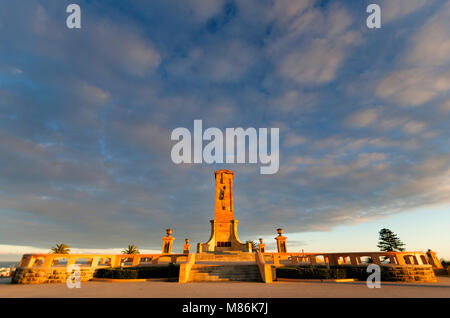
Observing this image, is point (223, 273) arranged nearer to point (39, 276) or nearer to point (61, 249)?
point (39, 276)

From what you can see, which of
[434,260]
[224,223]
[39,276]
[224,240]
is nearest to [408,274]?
[434,260]

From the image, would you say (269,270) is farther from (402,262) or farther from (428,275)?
(428,275)

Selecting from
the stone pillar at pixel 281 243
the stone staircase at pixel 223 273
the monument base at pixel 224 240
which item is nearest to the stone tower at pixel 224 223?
the monument base at pixel 224 240

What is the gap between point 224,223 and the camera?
116 feet

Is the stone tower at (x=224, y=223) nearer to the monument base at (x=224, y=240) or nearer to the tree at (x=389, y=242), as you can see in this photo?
the monument base at (x=224, y=240)

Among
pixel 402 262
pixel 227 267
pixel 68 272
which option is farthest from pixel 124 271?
pixel 402 262

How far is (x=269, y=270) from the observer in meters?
14.2

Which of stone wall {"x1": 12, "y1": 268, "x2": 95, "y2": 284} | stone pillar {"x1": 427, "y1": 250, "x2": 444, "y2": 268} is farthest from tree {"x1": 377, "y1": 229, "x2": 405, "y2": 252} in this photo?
stone wall {"x1": 12, "y1": 268, "x2": 95, "y2": 284}

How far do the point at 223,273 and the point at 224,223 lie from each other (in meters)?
19.7

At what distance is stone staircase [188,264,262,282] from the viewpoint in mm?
15266

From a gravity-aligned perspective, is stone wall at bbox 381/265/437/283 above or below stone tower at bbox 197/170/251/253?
below

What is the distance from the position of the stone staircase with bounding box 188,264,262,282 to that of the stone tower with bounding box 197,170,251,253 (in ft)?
49.9

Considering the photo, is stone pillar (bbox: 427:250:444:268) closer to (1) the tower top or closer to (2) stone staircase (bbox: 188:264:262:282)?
(2) stone staircase (bbox: 188:264:262:282)
